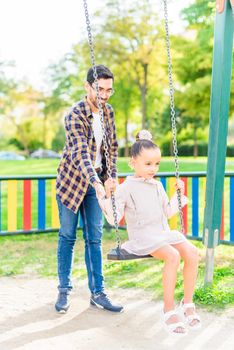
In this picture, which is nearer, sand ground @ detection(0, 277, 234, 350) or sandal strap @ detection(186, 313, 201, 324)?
sandal strap @ detection(186, 313, 201, 324)

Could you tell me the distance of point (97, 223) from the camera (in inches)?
164

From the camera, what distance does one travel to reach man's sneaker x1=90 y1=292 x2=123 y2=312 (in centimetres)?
421

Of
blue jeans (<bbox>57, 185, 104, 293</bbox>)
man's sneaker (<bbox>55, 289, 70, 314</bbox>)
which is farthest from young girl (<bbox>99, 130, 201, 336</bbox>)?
man's sneaker (<bbox>55, 289, 70, 314</bbox>)

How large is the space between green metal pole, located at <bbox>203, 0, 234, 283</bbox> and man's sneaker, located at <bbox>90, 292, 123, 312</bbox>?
0.91 metres

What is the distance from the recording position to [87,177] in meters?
3.81

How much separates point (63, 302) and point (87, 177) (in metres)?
1.03

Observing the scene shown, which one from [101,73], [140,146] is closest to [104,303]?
[140,146]

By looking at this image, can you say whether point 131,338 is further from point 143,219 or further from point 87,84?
point 87,84

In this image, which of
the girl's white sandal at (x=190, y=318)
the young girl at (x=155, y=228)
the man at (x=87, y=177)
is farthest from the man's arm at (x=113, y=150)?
the girl's white sandal at (x=190, y=318)

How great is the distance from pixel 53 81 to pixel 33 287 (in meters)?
33.7

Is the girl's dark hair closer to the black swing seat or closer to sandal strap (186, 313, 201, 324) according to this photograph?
the black swing seat

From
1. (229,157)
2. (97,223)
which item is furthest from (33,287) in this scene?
(229,157)

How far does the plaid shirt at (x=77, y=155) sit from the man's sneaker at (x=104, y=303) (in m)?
0.69

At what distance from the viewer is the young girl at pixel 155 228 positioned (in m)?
3.36
